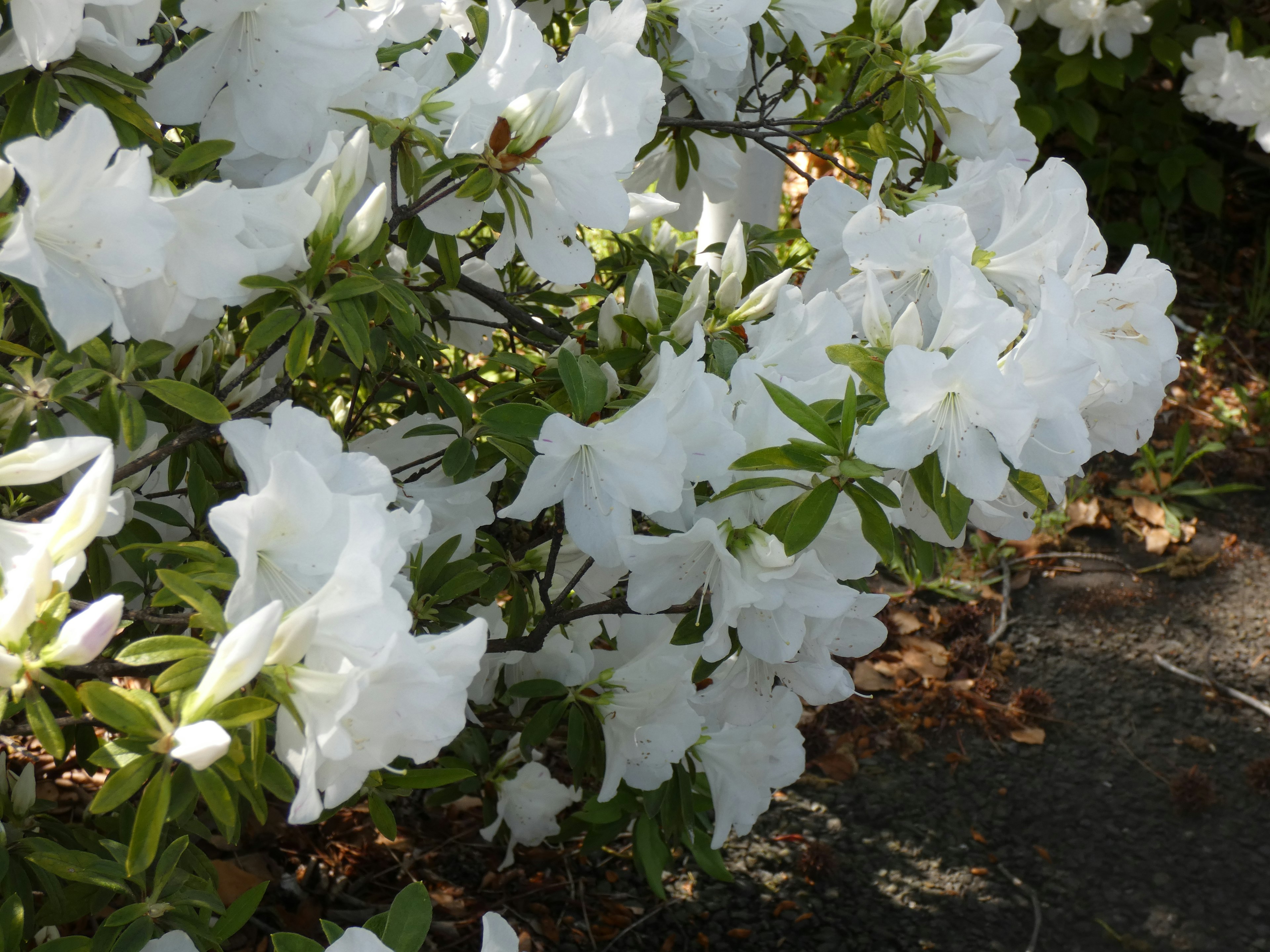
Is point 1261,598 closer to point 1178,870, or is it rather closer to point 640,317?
point 1178,870

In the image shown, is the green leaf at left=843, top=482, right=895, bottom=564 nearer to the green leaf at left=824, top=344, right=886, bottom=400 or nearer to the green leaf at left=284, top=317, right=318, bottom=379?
the green leaf at left=824, top=344, right=886, bottom=400

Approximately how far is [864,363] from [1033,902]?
1778 mm

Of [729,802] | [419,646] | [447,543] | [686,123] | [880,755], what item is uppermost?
[686,123]

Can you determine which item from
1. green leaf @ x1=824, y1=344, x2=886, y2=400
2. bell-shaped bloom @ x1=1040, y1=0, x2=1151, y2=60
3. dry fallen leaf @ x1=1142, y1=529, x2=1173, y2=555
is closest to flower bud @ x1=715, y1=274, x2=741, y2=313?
green leaf @ x1=824, y1=344, x2=886, y2=400

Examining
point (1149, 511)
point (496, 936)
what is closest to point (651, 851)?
point (496, 936)

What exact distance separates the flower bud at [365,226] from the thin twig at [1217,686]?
275 cm

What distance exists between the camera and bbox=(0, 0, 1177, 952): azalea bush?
788 millimetres

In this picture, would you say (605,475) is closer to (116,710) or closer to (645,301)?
(645,301)

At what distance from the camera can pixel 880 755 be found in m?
2.74

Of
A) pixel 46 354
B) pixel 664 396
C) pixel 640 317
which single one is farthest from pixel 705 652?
pixel 46 354

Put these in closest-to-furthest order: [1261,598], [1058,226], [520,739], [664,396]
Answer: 1. [664,396]
2. [1058,226]
3. [520,739]
4. [1261,598]

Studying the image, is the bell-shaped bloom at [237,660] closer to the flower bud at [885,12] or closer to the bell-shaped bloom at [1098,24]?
the flower bud at [885,12]

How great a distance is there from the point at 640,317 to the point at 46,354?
2.18ft

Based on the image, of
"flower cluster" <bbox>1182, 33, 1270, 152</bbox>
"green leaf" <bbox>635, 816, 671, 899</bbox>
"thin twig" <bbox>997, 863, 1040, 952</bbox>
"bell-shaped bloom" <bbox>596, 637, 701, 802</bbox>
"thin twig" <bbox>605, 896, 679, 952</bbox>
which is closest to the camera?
"bell-shaped bloom" <bbox>596, 637, 701, 802</bbox>
